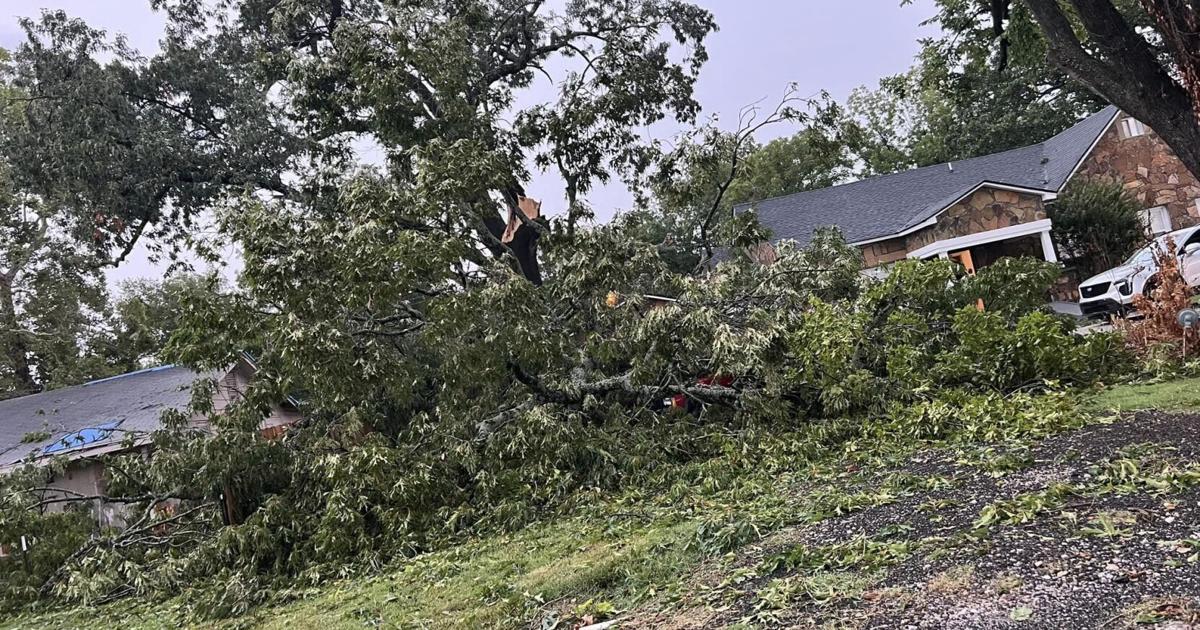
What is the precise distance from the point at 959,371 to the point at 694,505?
126 inches

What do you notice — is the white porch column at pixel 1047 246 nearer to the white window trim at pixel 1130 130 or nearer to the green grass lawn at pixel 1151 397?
the white window trim at pixel 1130 130

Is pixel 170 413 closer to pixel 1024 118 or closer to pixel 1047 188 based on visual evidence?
pixel 1047 188

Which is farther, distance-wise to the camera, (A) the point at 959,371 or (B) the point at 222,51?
(B) the point at 222,51

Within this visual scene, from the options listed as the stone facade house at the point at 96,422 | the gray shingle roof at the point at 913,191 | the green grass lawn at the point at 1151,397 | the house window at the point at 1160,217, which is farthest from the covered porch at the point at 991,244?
the stone facade house at the point at 96,422

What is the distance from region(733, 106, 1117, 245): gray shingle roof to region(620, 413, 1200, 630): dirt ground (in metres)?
13.2

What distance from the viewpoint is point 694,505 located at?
5.12 meters

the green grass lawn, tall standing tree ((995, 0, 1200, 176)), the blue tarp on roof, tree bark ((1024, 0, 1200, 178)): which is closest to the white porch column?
the green grass lawn

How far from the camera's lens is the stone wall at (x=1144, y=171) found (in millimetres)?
16969

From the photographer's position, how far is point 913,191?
18.2 metres

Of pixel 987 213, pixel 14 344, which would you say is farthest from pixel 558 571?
pixel 14 344

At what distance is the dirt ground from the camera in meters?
2.33

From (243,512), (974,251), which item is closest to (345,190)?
(243,512)

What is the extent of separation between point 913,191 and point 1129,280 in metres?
8.25

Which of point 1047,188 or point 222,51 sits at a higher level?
point 222,51
